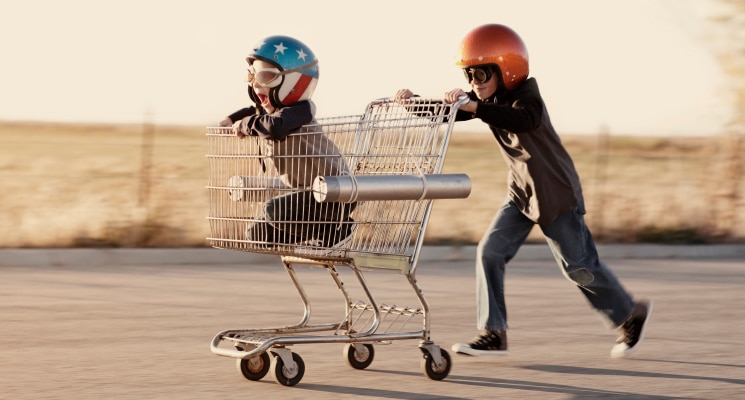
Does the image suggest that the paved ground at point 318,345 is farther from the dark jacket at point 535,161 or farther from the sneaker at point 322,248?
the dark jacket at point 535,161

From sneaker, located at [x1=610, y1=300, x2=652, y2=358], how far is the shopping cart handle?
68.6 inches

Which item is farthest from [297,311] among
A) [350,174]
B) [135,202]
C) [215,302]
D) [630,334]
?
[135,202]

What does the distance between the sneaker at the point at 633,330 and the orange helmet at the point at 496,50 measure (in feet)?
5.33

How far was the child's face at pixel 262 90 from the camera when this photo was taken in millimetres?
6695

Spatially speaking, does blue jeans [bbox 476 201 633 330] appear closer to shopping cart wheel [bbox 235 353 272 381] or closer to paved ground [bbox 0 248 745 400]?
paved ground [bbox 0 248 745 400]

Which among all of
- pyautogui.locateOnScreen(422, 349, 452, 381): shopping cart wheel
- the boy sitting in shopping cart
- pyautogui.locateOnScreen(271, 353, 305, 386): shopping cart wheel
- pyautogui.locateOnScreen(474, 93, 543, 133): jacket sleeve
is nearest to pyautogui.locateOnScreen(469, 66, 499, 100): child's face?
pyautogui.locateOnScreen(474, 93, 543, 133): jacket sleeve

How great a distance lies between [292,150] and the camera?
6570 mm

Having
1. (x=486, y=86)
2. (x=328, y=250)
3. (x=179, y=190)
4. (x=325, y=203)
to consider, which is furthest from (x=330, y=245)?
(x=179, y=190)

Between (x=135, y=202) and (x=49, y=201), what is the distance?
1.75m

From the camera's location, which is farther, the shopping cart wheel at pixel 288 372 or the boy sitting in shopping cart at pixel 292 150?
the shopping cart wheel at pixel 288 372

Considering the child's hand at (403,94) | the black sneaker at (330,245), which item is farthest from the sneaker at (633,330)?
the black sneaker at (330,245)

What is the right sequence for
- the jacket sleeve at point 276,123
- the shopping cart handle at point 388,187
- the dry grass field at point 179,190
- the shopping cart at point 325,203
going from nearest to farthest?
the shopping cart handle at point 388,187 < the jacket sleeve at point 276,123 < the shopping cart at point 325,203 < the dry grass field at point 179,190

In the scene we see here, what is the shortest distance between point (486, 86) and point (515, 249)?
39.4 inches

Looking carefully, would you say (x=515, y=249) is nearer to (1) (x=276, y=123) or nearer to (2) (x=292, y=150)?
(2) (x=292, y=150)
